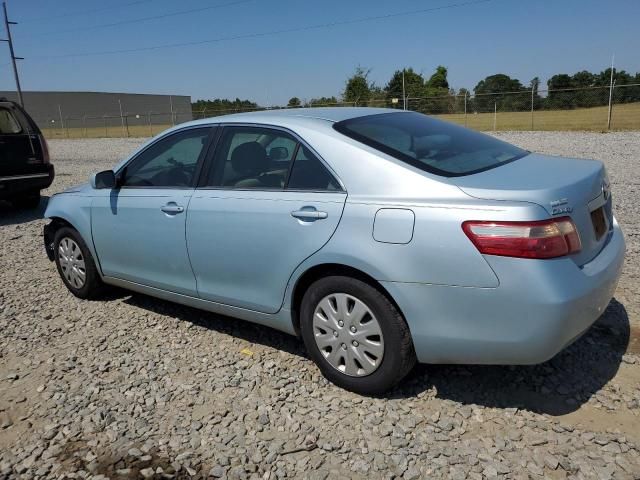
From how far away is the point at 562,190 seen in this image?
2637 millimetres

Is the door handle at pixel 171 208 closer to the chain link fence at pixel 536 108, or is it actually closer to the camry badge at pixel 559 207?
the camry badge at pixel 559 207

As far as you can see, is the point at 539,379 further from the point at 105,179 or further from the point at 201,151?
the point at 105,179

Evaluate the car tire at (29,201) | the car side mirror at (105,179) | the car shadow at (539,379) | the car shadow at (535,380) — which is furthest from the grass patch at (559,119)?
the car shadow at (535,380)

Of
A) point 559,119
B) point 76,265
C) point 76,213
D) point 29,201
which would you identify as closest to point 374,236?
point 76,213

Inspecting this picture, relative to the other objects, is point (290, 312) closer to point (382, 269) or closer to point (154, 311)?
point (382, 269)

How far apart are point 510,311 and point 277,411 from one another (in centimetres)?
141

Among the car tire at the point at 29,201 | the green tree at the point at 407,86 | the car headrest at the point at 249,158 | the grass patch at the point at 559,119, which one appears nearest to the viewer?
the car headrest at the point at 249,158

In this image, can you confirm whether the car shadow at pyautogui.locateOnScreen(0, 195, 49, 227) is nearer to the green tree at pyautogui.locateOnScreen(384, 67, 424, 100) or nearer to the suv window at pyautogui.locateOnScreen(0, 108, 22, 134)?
the suv window at pyautogui.locateOnScreen(0, 108, 22, 134)

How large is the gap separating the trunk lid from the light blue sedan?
12 millimetres

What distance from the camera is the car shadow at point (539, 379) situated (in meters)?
2.99

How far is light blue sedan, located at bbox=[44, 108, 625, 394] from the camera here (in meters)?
2.52

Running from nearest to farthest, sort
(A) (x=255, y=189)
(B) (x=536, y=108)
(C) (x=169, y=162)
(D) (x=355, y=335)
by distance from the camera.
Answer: (D) (x=355, y=335)
(A) (x=255, y=189)
(C) (x=169, y=162)
(B) (x=536, y=108)

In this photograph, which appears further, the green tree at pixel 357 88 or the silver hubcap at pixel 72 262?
the green tree at pixel 357 88

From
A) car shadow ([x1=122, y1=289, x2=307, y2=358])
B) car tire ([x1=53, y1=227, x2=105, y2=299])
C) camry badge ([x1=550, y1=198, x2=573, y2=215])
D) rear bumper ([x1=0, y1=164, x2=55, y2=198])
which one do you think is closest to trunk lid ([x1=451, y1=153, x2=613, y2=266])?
camry badge ([x1=550, y1=198, x2=573, y2=215])
